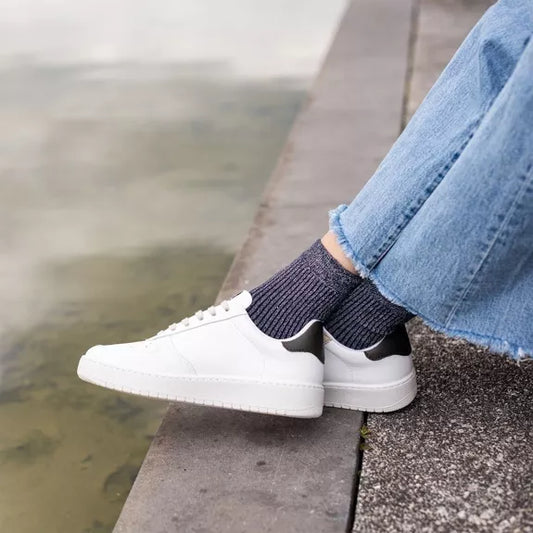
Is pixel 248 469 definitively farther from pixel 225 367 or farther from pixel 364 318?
pixel 364 318

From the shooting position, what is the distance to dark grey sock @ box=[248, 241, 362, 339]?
125cm

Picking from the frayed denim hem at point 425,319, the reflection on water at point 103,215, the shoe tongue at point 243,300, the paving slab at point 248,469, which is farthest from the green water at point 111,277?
the frayed denim hem at point 425,319

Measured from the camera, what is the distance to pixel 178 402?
1363 mm

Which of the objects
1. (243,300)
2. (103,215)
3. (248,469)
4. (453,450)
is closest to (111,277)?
(103,215)

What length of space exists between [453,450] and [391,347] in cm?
17

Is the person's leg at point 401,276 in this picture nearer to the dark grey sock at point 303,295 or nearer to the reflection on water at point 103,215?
the dark grey sock at point 303,295

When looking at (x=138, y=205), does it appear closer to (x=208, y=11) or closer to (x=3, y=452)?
(x=3, y=452)

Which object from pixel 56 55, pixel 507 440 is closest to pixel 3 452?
pixel 507 440

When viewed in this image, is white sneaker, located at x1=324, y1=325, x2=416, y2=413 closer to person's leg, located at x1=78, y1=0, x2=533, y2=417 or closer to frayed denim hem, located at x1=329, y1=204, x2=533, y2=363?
person's leg, located at x1=78, y1=0, x2=533, y2=417

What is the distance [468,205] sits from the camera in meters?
1.07

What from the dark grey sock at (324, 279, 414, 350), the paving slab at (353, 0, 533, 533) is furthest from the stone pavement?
the dark grey sock at (324, 279, 414, 350)

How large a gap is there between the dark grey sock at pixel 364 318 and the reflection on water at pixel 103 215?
1.30 feet

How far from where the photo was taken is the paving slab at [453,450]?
3.50ft

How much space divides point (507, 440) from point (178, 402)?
1.56 feet
